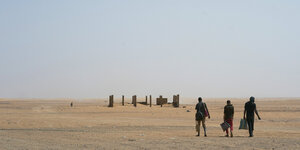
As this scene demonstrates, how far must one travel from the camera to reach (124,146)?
14.8 meters

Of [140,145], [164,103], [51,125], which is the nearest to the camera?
[140,145]

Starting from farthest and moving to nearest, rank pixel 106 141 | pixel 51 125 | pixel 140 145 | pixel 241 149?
1. pixel 51 125
2. pixel 106 141
3. pixel 140 145
4. pixel 241 149

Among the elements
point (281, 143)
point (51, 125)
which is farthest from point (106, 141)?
point (51, 125)

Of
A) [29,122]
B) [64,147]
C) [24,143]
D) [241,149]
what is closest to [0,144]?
[24,143]

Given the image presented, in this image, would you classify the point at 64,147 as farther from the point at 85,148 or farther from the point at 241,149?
the point at 241,149

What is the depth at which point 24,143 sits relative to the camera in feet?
51.9

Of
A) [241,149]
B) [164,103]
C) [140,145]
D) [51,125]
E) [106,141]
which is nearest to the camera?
[241,149]

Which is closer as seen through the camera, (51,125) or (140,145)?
(140,145)

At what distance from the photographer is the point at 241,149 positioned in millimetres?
13945

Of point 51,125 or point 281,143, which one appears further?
point 51,125

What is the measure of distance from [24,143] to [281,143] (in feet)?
29.9

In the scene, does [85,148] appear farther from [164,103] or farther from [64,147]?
[164,103]

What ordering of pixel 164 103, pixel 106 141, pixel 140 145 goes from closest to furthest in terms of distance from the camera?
pixel 140 145, pixel 106 141, pixel 164 103

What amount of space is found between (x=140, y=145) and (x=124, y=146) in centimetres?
61
